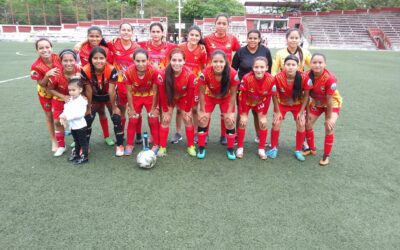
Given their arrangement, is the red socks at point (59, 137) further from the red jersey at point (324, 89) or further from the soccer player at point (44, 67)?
the red jersey at point (324, 89)

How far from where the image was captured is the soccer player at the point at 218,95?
3820 millimetres

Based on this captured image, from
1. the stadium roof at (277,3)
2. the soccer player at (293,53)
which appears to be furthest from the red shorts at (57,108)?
the stadium roof at (277,3)

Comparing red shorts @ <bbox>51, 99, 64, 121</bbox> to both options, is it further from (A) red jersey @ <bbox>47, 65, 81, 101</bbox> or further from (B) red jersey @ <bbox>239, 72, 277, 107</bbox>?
(B) red jersey @ <bbox>239, 72, 277, 107</bbox>

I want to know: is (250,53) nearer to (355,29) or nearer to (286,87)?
(286,87)

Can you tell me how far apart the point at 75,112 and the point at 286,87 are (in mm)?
2746

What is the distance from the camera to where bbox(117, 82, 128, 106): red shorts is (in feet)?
13.8

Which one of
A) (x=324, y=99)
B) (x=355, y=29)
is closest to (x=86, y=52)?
(x=324, y=99)

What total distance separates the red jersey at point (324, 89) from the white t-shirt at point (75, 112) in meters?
3.02

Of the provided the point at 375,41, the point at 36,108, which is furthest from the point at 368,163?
the point at 375,41

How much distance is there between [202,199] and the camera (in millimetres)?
2965

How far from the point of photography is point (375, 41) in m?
32.1

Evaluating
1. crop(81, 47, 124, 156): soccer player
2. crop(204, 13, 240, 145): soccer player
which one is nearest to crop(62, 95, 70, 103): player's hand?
crop(81, 47, 124, 156): soccer player

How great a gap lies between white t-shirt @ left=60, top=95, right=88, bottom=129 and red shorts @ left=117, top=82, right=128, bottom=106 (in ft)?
2.00

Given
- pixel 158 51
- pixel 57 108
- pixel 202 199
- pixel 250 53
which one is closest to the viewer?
pixel 202 199
